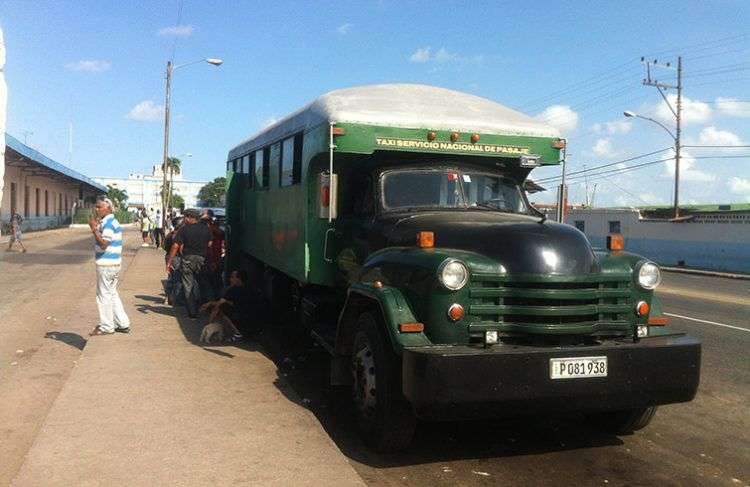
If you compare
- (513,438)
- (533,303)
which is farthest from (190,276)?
(533,303)

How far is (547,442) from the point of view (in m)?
5.23

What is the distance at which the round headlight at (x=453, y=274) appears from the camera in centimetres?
432

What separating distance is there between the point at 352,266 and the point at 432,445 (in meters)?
1.84

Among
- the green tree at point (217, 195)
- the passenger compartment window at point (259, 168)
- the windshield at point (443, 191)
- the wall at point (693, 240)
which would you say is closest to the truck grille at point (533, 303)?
the windshield at point (443, 191)

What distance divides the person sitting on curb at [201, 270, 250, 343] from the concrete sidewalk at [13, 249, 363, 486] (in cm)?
77

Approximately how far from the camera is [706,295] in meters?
16.7

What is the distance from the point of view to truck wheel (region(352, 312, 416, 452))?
180 inches

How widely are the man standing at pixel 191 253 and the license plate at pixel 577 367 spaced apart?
22.5ft

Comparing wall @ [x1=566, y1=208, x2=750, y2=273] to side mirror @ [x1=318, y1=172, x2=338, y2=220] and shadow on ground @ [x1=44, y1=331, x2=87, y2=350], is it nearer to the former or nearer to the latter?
shadow on ground @ [x1=44, y1=331, x2=87, y2=350]

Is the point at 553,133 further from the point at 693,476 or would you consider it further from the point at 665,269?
the point at 665,269

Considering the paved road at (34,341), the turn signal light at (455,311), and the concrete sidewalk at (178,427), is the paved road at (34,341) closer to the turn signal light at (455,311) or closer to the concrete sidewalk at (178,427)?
the concrete sidewalk at (178,427)

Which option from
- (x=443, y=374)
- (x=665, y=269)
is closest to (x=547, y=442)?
(x=443, y=374)

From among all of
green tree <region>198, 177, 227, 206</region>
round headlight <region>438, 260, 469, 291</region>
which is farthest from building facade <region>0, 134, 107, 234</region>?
round headlight <region>438, 260, 469, 291</region>

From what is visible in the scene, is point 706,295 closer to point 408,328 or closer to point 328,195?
point 328,195
